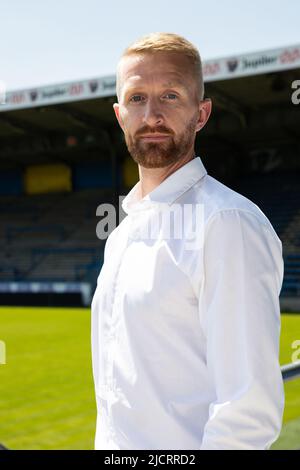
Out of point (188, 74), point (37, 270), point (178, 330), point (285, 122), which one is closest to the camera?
point (178, 330)

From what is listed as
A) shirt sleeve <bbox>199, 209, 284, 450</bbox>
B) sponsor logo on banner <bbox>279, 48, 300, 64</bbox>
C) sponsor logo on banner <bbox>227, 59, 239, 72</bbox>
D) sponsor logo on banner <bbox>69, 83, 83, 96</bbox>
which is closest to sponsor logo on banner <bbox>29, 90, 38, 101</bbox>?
sponsor logo on banner <bbox>69, 83, 83, 96</bbox>

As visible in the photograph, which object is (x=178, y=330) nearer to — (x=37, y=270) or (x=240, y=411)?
(x=240, y=411)

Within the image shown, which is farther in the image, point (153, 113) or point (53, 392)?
point (53, 392)

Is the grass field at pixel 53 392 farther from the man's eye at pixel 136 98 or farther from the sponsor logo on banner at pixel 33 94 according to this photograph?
the sponsor logo on banner at pixel 33 94

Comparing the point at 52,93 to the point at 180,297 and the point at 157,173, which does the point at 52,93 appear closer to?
the point at 157,173

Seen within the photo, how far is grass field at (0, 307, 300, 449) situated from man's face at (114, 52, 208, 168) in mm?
2853

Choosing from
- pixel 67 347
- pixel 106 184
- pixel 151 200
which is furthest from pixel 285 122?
pixel 151 200

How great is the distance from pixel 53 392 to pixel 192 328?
5.16 metres

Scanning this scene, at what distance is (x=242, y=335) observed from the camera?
3.92 ft

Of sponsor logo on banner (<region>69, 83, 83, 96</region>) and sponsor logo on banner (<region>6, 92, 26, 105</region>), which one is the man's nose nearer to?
sponsor logo on banner (<region>69, 83, 83, 96</region>)

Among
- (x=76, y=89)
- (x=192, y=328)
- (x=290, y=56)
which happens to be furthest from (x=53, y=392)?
(x=76, y=89)

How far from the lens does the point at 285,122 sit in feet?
66.9

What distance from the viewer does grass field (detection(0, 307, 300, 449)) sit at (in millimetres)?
4582
